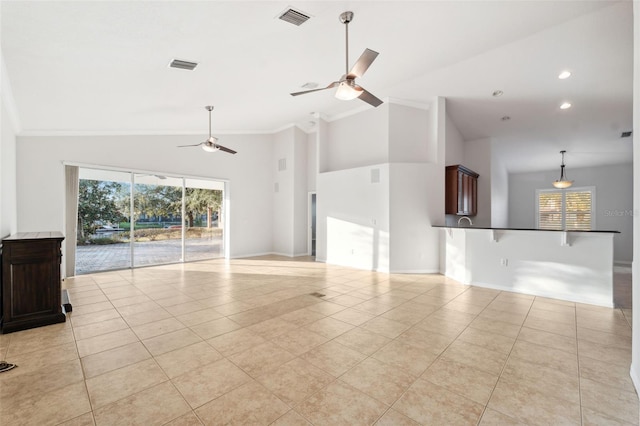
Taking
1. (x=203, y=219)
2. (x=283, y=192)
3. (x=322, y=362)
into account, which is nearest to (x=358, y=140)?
(x=283, y=192)

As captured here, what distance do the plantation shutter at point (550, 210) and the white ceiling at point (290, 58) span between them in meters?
4.83

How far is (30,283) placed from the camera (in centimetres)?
339

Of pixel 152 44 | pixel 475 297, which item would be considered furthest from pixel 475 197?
pixel 152 44

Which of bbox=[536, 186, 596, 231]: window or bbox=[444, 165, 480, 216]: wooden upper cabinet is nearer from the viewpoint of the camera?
bbox=[444, 165, 480, 216]: wooden upper cabinet

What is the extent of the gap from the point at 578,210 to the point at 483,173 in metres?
4.83

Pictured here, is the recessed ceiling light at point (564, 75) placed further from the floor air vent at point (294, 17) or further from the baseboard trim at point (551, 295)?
the floor air vent at point (294, 17)

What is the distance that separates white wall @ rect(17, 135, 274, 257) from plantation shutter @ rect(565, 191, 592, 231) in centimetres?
1090

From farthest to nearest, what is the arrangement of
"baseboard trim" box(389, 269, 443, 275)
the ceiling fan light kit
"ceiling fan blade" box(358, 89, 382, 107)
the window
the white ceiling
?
the window < "baseboard trim" box(389, 269, 443, 275) < "ceiling fan blade" box(358, 89, 382, 107) < the ceiling fan light kit < the white ceiling

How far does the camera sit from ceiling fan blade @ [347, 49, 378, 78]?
9.77 feet

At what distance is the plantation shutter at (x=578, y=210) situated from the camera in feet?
32.6

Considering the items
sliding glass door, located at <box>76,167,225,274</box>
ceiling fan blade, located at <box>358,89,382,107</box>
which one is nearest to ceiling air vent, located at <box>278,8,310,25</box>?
ceiling fan blade, located at <box>358,89,382,107</box>

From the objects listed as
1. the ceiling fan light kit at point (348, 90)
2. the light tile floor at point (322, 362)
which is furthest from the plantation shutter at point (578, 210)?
the ceiling fan light kit at point (348, 90)

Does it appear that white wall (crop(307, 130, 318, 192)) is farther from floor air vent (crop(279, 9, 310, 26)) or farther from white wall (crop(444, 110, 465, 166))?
floor air vent (crop(279, 9, 310, 26))

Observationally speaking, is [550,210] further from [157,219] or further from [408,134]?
[157,219]
